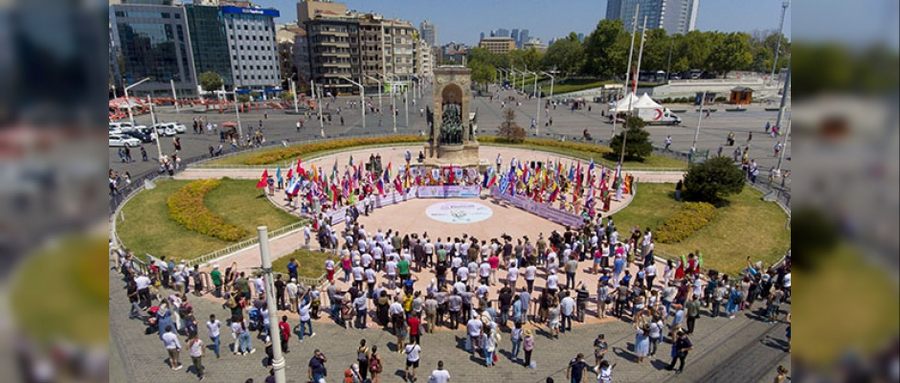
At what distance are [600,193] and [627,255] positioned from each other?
9.77 metres

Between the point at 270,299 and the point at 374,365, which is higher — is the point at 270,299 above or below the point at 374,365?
above

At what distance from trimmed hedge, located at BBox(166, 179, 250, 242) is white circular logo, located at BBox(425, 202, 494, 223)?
892cm

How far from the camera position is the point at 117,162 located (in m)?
36.6

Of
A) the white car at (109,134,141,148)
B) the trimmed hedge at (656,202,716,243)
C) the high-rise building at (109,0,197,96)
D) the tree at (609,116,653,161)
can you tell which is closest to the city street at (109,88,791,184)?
the white car at (109,134,141,148)

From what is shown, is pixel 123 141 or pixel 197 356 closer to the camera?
A: pixel 197 356

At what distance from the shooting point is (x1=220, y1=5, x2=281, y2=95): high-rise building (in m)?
89.9

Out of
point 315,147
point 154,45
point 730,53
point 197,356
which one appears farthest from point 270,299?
point 730,53

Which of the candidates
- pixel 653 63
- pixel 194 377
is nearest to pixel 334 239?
pixel 194 377

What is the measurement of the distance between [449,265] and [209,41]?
88990 mm

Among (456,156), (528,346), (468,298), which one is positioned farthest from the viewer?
(456,156)

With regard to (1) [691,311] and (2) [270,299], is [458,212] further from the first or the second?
(2) [270,299]
